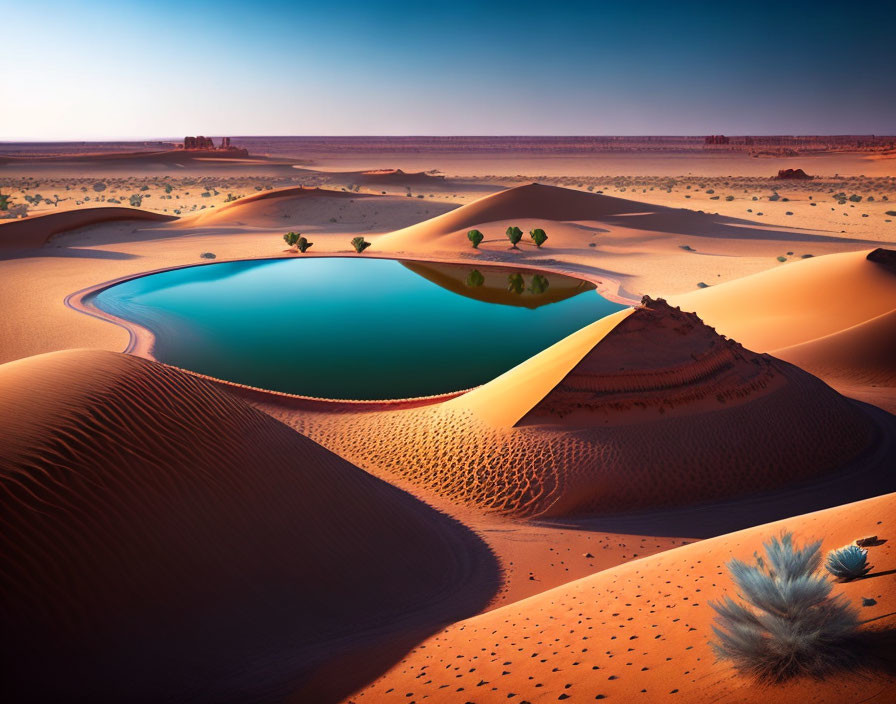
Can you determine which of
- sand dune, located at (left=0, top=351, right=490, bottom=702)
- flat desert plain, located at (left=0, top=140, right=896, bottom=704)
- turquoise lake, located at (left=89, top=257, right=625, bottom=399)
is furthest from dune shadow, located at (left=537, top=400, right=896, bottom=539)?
turquoise lake, located at (left=89, top=257, right=625, bottom=399)

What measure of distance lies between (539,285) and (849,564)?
21.0m

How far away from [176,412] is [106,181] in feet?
274

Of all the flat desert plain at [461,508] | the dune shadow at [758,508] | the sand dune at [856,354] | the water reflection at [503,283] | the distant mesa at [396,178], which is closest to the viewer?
the flat desert plain at [461,508]

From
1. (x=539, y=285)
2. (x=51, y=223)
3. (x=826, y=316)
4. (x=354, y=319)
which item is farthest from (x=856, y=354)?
(x=51, y=223)

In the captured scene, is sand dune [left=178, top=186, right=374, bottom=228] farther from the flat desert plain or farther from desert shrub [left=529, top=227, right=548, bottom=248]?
the flat desert plain

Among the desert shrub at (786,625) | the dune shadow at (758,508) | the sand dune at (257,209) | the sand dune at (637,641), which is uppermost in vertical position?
the sand dune at (257,209)

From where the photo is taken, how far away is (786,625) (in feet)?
11.7

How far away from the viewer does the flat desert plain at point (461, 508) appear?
462 cm

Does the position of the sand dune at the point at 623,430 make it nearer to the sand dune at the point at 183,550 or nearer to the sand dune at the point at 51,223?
the sand dune at the point at 183,550

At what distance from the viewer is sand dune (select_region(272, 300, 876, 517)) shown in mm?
9852

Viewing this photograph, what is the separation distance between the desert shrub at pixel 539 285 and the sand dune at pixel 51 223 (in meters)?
24.0

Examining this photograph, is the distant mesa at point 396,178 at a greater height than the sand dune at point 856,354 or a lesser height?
greater

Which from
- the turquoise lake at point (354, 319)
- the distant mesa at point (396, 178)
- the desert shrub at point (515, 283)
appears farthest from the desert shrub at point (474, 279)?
the distant mesa at point (396, 178)

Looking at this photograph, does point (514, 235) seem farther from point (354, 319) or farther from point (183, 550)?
point (183, 550)
